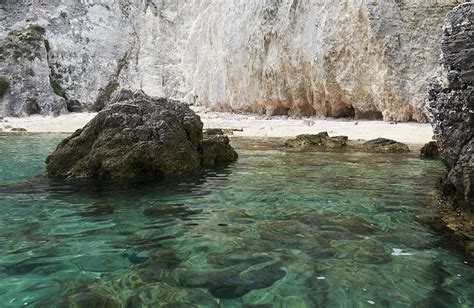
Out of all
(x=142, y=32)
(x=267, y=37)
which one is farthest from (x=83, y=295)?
(x=142, y=32)

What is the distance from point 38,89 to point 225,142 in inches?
1634

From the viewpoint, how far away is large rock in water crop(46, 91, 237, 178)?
10.0 meters

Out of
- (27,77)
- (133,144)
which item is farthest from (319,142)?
(27,77)

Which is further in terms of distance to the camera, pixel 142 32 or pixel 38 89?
pixel 142 32

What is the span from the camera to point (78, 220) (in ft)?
20.2

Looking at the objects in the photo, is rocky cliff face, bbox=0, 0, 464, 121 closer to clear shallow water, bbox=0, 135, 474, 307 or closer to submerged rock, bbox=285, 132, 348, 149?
submerged rock, bbox=285, 132, 348, 149

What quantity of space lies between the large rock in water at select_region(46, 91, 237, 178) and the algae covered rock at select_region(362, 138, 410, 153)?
7028 millimetres

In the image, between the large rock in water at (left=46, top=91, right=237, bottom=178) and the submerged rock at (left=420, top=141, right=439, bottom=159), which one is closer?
the large rock in water at (left=46, top=91, right=237, bottom=178)

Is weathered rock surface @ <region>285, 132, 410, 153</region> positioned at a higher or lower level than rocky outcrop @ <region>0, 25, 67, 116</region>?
lower

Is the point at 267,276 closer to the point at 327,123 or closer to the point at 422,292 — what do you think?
the point at 422,292

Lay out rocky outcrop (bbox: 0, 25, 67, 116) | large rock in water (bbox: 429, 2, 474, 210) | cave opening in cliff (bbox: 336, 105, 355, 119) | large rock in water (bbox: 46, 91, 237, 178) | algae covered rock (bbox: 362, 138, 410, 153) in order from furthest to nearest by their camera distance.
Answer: rocky outcrop (bbox: 0, 25, 67, 116), cave opening in cliff (bbox: 336, 105, 355, 119), algae covered rock (bbox: 362, 138, 410, 153), large rock in water (bbox: 46, 91, 237, 178), large rock in water (bbox: 429, 2, 474, 210)

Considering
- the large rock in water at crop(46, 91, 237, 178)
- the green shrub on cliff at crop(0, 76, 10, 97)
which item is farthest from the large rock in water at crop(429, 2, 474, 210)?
the green shrub on cliff at crop(0, 76, 10, 97)

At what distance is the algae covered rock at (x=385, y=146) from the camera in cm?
1511

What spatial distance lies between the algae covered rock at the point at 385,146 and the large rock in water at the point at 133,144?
7.03m
